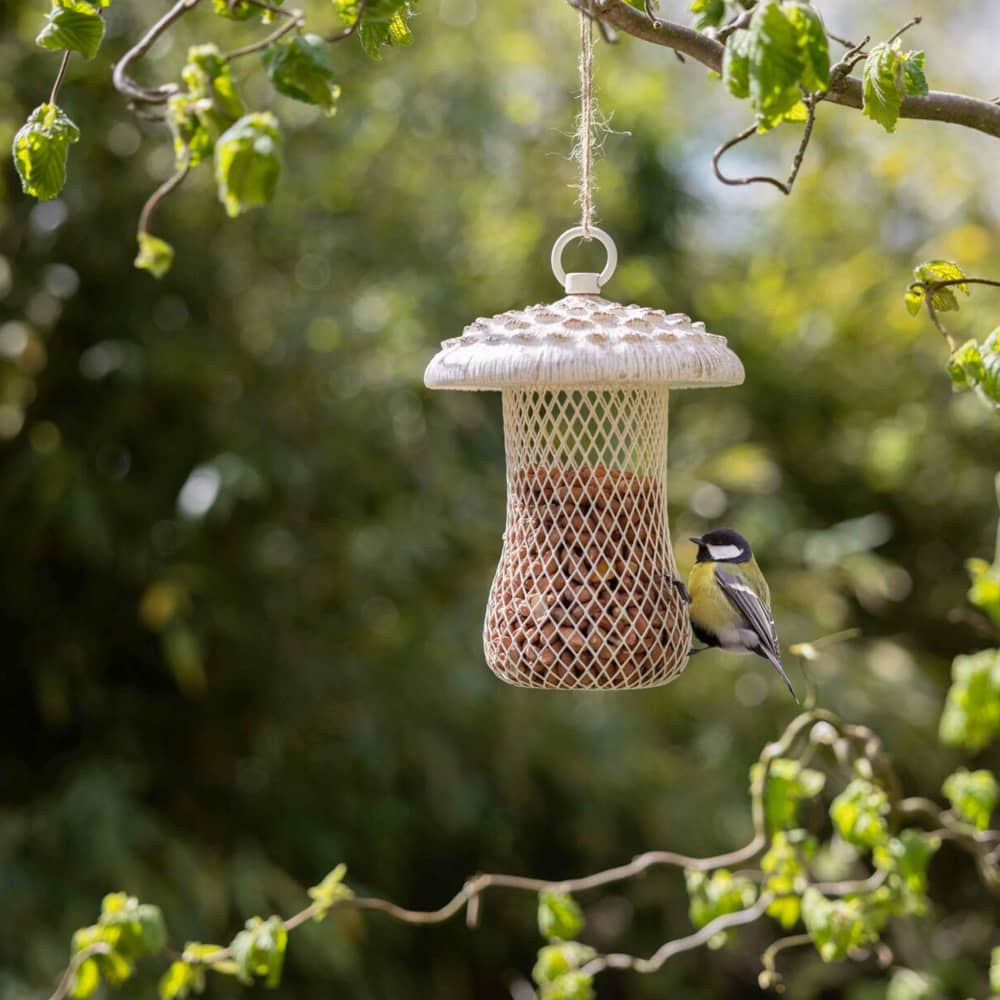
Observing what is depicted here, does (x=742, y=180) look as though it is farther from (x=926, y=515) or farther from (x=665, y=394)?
(x=926, y=515)

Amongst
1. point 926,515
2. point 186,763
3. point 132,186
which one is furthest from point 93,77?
point 926,515

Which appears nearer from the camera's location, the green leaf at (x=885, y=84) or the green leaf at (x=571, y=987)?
the green leaf at (x=885, y=84)

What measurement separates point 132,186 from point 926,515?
328 cm

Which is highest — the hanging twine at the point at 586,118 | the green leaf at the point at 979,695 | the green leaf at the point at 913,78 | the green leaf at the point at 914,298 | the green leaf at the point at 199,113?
the green leaf at the point at 199,113

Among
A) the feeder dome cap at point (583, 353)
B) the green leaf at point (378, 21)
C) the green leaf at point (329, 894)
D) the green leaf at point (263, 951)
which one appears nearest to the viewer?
the green leaf at point (378, 21)

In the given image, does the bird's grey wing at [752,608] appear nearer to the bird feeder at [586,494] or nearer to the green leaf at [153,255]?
the bird feeder at [586,494]

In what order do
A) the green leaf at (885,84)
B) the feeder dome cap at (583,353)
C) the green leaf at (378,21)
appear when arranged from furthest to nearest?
1. the feeder dome cap at (583,353)
2. the green leaf at (885,84)
3. the green leaf at (378,21)

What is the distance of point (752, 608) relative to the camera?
1735 millimetres

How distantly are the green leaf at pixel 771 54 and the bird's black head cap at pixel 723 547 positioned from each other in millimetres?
959

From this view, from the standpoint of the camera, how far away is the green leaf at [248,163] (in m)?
0.87

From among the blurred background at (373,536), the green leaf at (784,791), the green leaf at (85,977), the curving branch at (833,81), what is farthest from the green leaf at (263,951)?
the blurred background at (373,536)

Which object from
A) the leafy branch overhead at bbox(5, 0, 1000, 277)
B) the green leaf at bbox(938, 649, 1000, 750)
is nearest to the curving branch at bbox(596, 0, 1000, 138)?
the leafy branch overhead at bbox(5, 0, 1000, 277)

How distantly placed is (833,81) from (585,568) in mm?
723

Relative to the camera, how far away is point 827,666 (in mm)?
A: 4340
